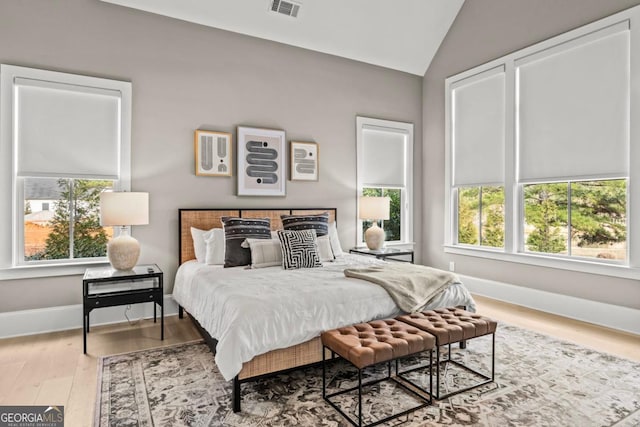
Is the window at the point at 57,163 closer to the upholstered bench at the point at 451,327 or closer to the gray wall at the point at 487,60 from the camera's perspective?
the upholstered bench at the point at 451,327

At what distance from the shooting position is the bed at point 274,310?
2.24 m

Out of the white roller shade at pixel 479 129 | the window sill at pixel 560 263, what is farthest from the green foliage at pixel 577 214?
the white roller shade at pixel 479 129

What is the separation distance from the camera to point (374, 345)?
7.06 ft

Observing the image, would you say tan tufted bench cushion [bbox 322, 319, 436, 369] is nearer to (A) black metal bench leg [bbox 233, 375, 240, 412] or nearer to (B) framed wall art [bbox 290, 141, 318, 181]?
(A) black metal bench leg [bbox 233, 375, 240, 412]

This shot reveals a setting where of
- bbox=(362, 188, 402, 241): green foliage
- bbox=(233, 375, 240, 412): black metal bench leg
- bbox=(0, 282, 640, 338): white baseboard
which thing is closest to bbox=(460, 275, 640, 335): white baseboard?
bbox=(0, 282, 640, 338): white baseboard

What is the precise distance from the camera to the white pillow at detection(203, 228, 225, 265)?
378 cm

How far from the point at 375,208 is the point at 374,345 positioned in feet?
9.85

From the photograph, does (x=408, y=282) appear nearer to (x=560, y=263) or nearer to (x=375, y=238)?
(x=375, y=238)

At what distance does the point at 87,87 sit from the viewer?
3756 mm

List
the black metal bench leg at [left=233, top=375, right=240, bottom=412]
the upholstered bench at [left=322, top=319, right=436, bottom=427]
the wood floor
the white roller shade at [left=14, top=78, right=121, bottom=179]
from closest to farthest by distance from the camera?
the upholstered bench at [left=322, top=319, right=436, bottom=427]
the black metal bench leg at [left=233, top=375, right=240, bottom=412]
the wood floor
the white roller shade at [left=14, top=78, right=121, bottom=179]

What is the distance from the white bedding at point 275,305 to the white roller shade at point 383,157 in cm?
255

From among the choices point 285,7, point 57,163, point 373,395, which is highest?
point 285,7

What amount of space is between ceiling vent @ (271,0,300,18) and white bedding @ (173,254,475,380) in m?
3.06

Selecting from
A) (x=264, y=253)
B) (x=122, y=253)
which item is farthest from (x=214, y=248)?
(x=122, y=253)
